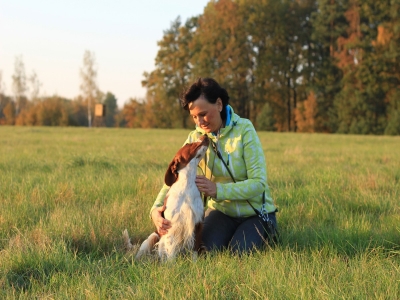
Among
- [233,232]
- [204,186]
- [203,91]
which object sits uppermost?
[203,91]

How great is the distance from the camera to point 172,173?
3.81 m

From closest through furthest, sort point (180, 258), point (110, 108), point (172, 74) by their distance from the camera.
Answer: point (180, 258) → point (172, 74) → point (110, 108)

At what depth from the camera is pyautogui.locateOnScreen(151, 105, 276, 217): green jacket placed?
4102 millimetres

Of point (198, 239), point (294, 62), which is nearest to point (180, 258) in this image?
point (198, 239)

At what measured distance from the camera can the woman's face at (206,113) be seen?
160 inches

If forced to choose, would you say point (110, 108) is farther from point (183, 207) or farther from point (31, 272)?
point (31, 272)

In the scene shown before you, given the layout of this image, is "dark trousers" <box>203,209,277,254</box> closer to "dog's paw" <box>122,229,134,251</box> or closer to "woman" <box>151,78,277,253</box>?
"woman" <box>151,78,277,253</box>

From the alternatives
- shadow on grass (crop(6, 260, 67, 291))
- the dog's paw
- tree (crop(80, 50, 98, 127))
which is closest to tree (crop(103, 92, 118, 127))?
tree (crop(80, 50, 98, 127))

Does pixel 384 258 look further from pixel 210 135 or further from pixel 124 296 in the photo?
pixel 124 296

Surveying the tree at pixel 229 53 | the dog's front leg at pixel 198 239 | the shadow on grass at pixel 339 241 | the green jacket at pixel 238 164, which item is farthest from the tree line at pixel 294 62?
the dog's front leg at pixel 198 239

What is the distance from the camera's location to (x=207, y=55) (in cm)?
4578

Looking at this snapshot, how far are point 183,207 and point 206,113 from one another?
0.89 metres

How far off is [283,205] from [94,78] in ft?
179

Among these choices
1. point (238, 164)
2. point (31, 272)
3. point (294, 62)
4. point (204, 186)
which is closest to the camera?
point (31, 272)
